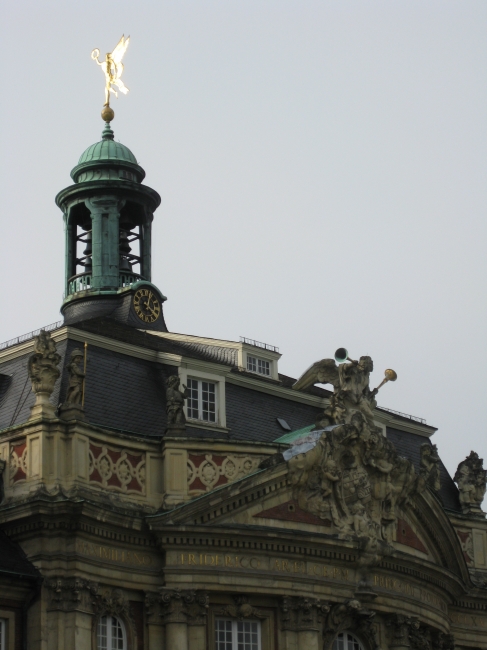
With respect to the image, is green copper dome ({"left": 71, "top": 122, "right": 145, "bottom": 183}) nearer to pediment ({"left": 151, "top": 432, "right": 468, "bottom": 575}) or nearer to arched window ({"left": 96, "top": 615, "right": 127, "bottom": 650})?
pediment ({"left": 151, "top": 432, "right": 468, "bottom": 575})

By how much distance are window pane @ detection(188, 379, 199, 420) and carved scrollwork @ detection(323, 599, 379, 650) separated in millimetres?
7482

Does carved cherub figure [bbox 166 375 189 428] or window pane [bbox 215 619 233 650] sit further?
carved cherub figure [bbox 166 375 189 428]

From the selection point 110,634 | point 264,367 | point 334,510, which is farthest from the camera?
point 264,367

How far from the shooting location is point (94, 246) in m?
61.7

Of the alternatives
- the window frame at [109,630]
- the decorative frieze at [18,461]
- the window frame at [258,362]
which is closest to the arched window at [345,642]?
the window frame at [109,630]

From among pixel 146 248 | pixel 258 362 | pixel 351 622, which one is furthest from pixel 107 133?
pixel 351 622

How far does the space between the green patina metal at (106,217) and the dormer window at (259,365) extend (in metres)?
6.86

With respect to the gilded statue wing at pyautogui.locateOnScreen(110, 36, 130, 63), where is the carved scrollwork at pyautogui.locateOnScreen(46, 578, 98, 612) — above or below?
below

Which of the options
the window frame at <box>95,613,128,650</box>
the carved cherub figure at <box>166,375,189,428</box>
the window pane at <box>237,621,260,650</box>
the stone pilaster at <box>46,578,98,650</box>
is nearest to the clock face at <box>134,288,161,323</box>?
the carved cherub figure at <box>166,375,189,428</box>

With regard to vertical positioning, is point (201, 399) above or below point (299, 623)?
above

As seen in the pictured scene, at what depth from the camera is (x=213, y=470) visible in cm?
4903

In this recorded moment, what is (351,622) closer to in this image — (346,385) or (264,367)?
Result: (346,385)

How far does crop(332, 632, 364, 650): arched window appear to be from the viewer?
50.6 m

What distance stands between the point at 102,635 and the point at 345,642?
8329 mm
